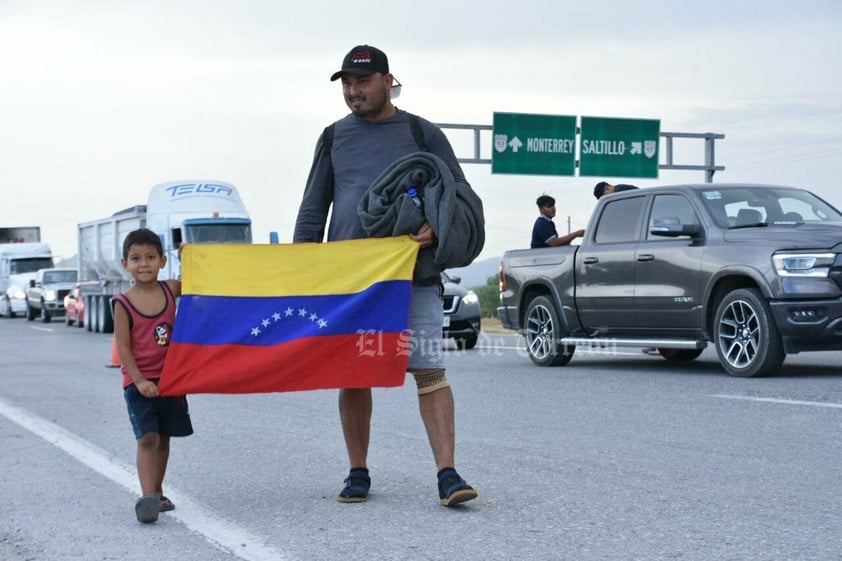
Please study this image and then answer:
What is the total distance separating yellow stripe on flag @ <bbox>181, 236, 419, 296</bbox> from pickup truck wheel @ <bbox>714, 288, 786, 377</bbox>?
21.9 ft

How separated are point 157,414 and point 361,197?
137 cm

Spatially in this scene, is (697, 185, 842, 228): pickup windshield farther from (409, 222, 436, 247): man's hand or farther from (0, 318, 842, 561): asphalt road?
(409, 222, 436, 247): man's hand

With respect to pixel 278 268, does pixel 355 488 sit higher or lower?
lower

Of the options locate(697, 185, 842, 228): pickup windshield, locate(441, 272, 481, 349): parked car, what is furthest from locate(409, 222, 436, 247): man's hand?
locate(441, 272, 481, 349): parked car

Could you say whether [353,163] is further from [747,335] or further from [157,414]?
[747,335]

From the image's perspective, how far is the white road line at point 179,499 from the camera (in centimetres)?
547

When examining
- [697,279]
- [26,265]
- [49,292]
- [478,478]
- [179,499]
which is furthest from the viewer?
[26,265]

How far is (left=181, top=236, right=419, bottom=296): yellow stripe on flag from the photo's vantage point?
6355mm

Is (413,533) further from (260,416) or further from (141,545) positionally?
(260,416)

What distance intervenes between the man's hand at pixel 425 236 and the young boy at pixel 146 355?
114 cm

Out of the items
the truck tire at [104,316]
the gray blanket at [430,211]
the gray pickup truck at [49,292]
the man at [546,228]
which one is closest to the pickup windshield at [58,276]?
the gray pickup truck at [49,292]

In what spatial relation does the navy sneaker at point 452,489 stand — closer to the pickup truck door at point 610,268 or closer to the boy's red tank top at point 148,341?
the boy's red tank top at point 148,341

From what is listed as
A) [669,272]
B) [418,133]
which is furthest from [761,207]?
[418,133]

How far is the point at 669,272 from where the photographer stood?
13.3 m
